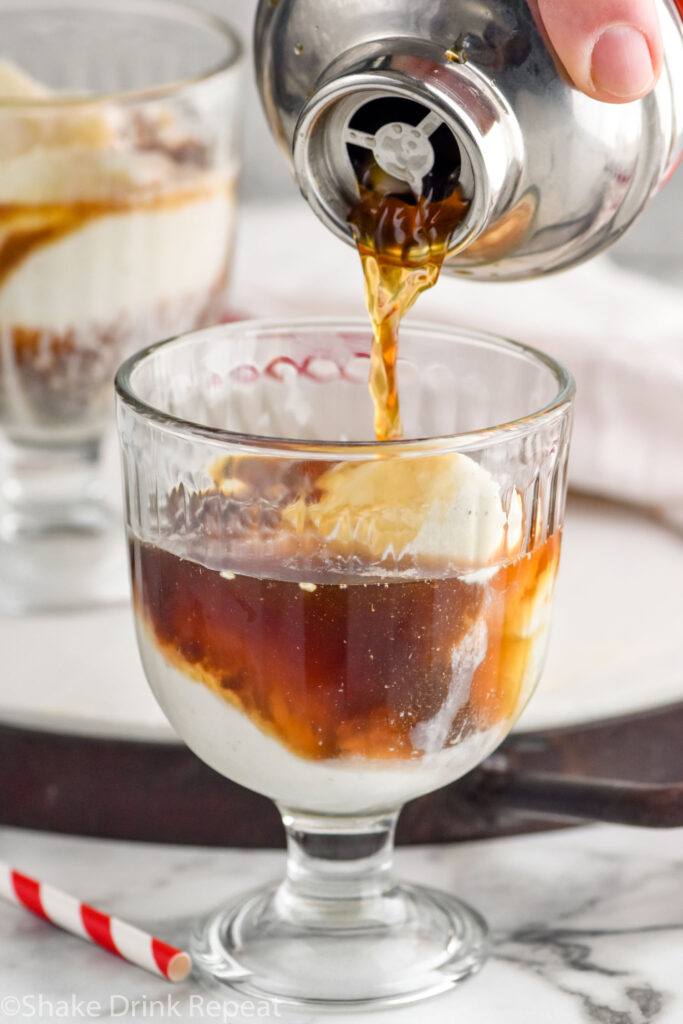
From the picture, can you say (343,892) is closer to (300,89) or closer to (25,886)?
(25,886)

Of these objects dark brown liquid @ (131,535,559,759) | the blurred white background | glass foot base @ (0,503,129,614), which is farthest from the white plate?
the blurred white background

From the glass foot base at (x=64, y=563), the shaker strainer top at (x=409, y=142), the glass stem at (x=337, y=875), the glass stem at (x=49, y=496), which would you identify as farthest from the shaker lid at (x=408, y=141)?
the glass stem at (x=49, y=496)

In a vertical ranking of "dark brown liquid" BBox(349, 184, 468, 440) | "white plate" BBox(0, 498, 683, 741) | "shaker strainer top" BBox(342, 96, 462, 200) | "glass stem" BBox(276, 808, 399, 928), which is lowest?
"glass stem" BBox(276, 808, 399, 928)

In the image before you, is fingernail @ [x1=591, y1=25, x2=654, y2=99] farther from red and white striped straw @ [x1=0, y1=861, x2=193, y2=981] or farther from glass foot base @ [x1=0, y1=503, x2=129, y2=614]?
glass foot base @ [x1=0, y1=503, x2=129, y2=614]

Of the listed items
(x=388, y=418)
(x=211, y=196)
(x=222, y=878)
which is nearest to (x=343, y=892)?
(x=222, y=878)

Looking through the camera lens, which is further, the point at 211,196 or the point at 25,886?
the point at 211,196

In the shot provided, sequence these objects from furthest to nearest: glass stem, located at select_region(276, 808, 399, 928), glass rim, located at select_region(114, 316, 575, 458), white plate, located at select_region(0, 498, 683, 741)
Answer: white plate, located at select_region(0, 498, 683, 741), glass stem, located at select_region(276, 808, 399, 928), glass rim, located at select_region(114, 316, 575, 458)
